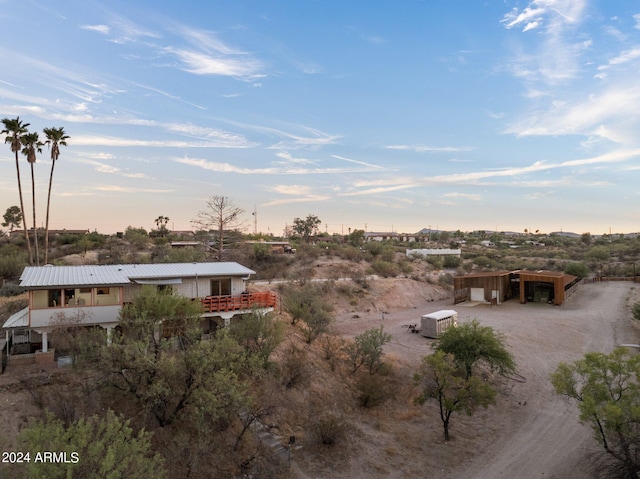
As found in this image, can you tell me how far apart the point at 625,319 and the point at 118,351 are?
41.1 metres

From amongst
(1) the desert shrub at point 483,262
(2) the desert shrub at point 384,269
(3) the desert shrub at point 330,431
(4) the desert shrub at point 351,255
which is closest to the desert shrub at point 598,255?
(1) the desert shrub at point 483,262

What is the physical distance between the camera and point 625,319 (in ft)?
121

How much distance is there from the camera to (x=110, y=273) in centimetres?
2092

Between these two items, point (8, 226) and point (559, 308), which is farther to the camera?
point (8, 226)

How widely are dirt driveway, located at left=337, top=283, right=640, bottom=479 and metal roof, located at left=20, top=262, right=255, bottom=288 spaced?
12.1 metres

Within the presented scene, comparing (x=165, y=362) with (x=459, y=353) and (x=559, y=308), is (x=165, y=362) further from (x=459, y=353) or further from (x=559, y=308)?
(x=559, y=308)

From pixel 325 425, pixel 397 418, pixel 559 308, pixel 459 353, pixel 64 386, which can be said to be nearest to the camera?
pixel 64 386

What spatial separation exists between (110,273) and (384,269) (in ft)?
125

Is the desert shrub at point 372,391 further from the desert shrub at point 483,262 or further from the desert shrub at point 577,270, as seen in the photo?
the desert shrub at point 483,262

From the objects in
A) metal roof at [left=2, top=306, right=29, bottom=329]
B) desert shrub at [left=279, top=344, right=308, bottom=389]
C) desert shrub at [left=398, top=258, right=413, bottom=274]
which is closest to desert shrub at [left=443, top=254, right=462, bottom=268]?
desert shrub at [left=398, top=258, right=413, bottom=274]

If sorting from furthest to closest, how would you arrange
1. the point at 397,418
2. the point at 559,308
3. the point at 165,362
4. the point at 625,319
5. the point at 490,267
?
1. the point at 490,267
2. the point at 559,308
3. the point at 625,319
4. the point at 397,418
5. the point at 165,362

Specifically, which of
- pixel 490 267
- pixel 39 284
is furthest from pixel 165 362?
pixel 490 267

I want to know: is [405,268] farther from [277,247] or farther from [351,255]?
[277,247]

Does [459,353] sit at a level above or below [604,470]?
above
